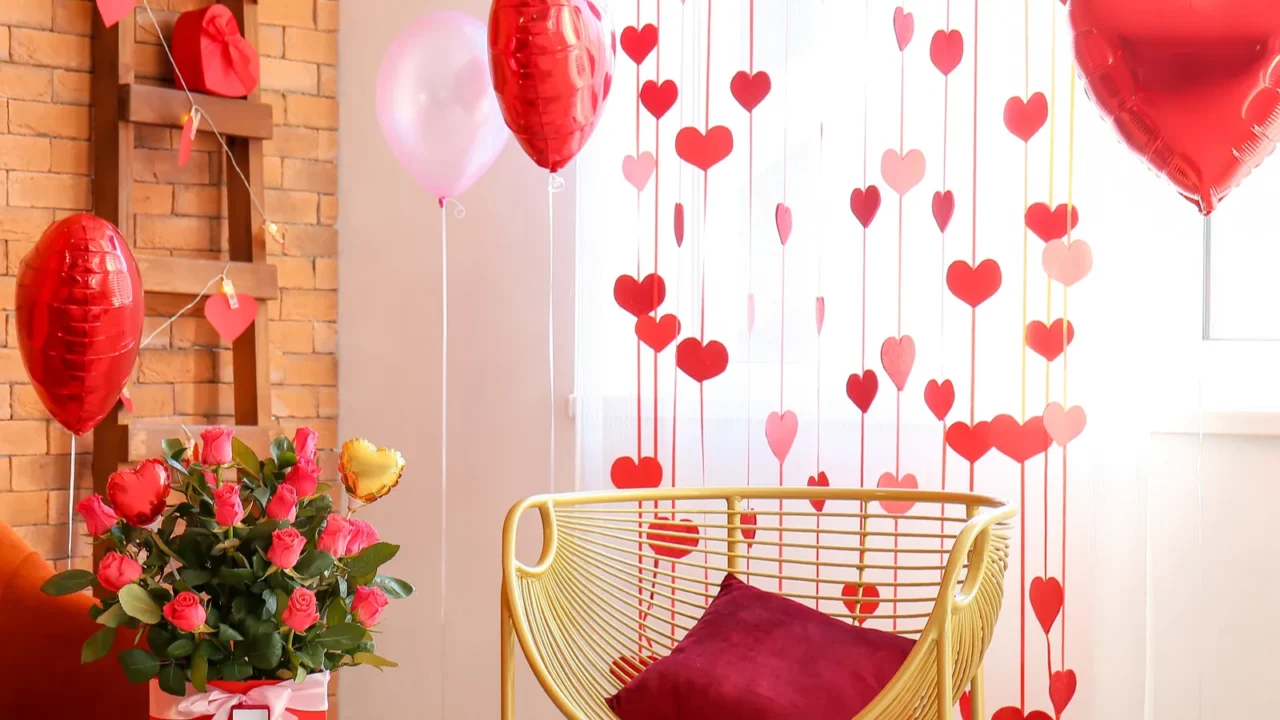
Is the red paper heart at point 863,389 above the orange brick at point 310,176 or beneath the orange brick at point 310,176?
beneath

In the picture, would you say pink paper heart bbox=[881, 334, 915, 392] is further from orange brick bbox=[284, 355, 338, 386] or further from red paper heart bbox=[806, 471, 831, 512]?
orange brick bbox=[284, 355, 338, 386]

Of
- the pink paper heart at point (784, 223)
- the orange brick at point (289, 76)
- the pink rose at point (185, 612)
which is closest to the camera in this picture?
the pink rose at point (185, 612)

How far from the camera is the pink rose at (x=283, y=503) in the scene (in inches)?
51.6

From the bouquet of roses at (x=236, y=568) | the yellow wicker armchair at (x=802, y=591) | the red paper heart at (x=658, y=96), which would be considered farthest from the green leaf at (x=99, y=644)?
the red paper heart at (x=658, y=96)

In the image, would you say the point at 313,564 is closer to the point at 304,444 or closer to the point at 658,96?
the point at 304,444

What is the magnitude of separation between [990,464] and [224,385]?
173 centimetres

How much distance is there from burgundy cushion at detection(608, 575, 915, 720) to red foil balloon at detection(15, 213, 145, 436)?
3.17ft

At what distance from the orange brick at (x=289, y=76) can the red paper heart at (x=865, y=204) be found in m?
1.44

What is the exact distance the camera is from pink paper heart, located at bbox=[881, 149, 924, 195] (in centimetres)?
219

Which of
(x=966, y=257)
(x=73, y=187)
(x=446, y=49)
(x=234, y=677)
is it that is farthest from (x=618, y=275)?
(x=234, y=677)

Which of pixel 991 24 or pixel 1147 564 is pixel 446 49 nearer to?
pixel 991 24

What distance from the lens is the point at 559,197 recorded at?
9.11ft

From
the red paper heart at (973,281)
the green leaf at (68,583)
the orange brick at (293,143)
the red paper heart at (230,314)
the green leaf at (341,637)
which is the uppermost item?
the orange brick at (293,143)

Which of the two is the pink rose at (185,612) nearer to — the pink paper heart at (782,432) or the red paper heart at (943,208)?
the pink paper heart at (782,432)
